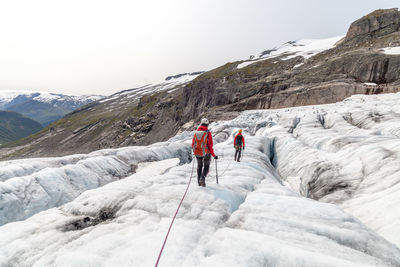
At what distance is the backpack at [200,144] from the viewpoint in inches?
306

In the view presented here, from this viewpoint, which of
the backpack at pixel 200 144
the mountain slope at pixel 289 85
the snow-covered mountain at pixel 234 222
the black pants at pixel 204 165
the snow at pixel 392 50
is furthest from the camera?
the snow at pixel 392 50

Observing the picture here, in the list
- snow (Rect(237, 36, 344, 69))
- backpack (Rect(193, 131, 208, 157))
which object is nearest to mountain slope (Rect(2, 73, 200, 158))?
snow (Rect(237, 36, 344, 69))

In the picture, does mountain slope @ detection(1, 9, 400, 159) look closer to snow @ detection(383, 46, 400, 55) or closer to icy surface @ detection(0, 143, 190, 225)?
snow @ detection(383, 46, 400, 55)

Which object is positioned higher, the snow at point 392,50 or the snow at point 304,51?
the snow at point 304,51

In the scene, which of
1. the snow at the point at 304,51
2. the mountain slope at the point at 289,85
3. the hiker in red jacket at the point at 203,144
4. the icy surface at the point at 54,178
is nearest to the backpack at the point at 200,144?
the hiker in red jacket at the point at 203,144

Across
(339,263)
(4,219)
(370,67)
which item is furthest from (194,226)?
(370,67)

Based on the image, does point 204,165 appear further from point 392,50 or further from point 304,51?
point 304,51

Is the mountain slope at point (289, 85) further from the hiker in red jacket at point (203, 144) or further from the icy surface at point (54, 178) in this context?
the hiker in red jacket at point (203, 144)

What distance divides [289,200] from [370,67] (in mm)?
63080

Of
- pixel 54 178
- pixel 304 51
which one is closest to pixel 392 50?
pixel 304 51

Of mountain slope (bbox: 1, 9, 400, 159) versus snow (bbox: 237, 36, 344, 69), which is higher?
snow (bbox: 237, 36, 344, 69)

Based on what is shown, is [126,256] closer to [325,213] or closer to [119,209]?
[119,209]

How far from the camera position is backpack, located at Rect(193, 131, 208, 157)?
25.5ft

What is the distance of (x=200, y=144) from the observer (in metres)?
7.81
